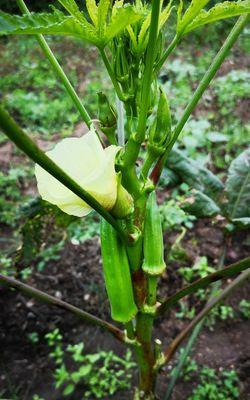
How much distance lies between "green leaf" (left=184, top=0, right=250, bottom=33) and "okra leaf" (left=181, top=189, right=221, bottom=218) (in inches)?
20.5

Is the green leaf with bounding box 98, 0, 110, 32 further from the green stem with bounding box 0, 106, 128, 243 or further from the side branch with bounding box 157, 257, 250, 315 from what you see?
the side branch with bounding box 157, 257, 250, 315

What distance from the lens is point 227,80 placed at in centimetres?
289

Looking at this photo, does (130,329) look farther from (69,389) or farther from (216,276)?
(69,389)

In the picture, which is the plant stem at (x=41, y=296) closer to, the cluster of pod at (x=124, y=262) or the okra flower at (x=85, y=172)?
the cluster of pod at (x=124, y=262)

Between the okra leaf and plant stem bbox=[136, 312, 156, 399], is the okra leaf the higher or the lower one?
the higher one

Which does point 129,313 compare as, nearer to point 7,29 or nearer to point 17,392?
point 7,29

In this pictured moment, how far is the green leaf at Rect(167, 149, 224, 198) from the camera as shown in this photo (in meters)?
1.28

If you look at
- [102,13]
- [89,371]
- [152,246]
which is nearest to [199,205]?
[152,246]

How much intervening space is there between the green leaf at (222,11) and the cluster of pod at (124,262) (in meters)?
0.37

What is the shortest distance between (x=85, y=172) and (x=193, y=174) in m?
0.60

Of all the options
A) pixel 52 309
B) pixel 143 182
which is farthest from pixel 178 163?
pixel 52 309

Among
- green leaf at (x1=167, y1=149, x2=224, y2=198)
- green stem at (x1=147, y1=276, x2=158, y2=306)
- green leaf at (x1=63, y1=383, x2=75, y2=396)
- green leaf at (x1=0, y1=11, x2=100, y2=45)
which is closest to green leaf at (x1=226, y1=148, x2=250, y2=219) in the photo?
Result: green leaf at (x1=167, y1=149, x2=224, y2=198)

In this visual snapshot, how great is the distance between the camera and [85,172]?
2.43 feet

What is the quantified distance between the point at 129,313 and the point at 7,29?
0.63 m
